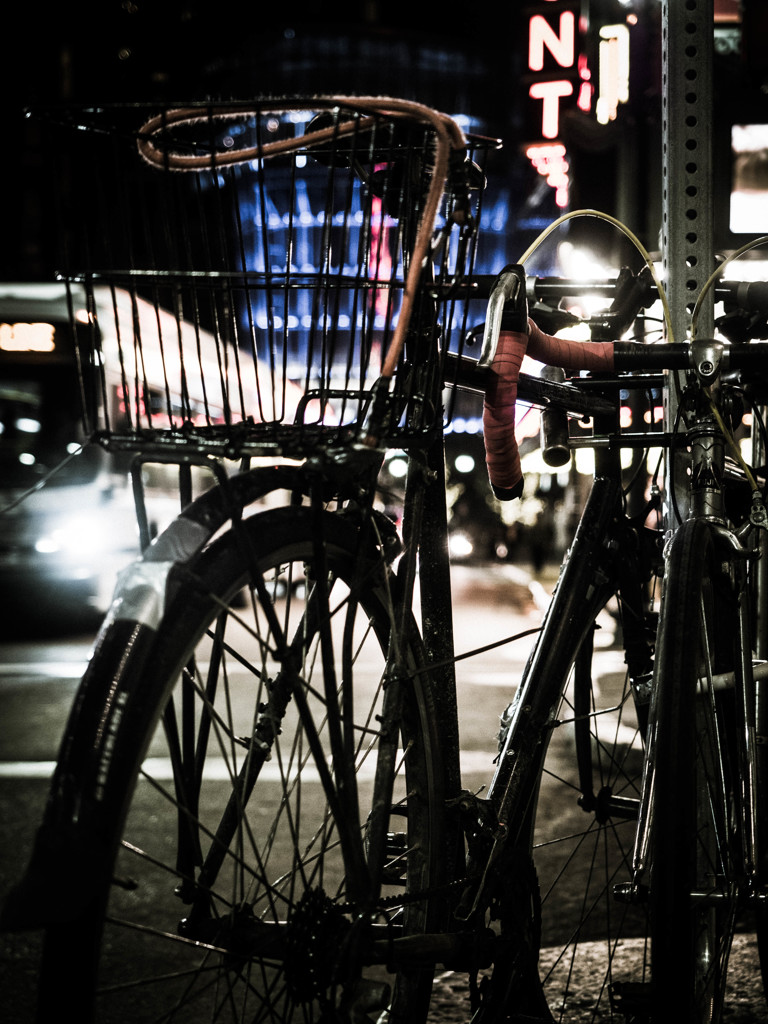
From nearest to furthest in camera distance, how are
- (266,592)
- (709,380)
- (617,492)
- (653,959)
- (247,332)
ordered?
1. (266,592)
2. (653,959)
3. (247,332)
4. (709,380)
5. (617,492)

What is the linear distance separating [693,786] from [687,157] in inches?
57.8

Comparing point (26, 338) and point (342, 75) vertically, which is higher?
point (342, 75)

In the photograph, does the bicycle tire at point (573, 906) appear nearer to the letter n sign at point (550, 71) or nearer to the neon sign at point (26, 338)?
the neon sign at point (26, 338)

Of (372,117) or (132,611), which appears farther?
(372,117)

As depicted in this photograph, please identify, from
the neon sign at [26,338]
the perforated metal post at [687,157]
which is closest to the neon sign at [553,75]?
the neon sign at [26,338]

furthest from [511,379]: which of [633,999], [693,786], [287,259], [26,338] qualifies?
[26,338]

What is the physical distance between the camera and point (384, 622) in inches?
74.3

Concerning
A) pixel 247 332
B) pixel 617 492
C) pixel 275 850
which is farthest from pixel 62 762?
pixel 275 850

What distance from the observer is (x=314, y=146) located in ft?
5.55

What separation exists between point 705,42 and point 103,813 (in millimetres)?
2099

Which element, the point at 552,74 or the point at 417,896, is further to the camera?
the point at 552,74

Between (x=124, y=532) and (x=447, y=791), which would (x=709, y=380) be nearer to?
(x=447, y=791)

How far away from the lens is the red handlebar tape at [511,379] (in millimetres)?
1800

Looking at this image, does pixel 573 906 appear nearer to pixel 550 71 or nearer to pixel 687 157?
pixel 687 157
